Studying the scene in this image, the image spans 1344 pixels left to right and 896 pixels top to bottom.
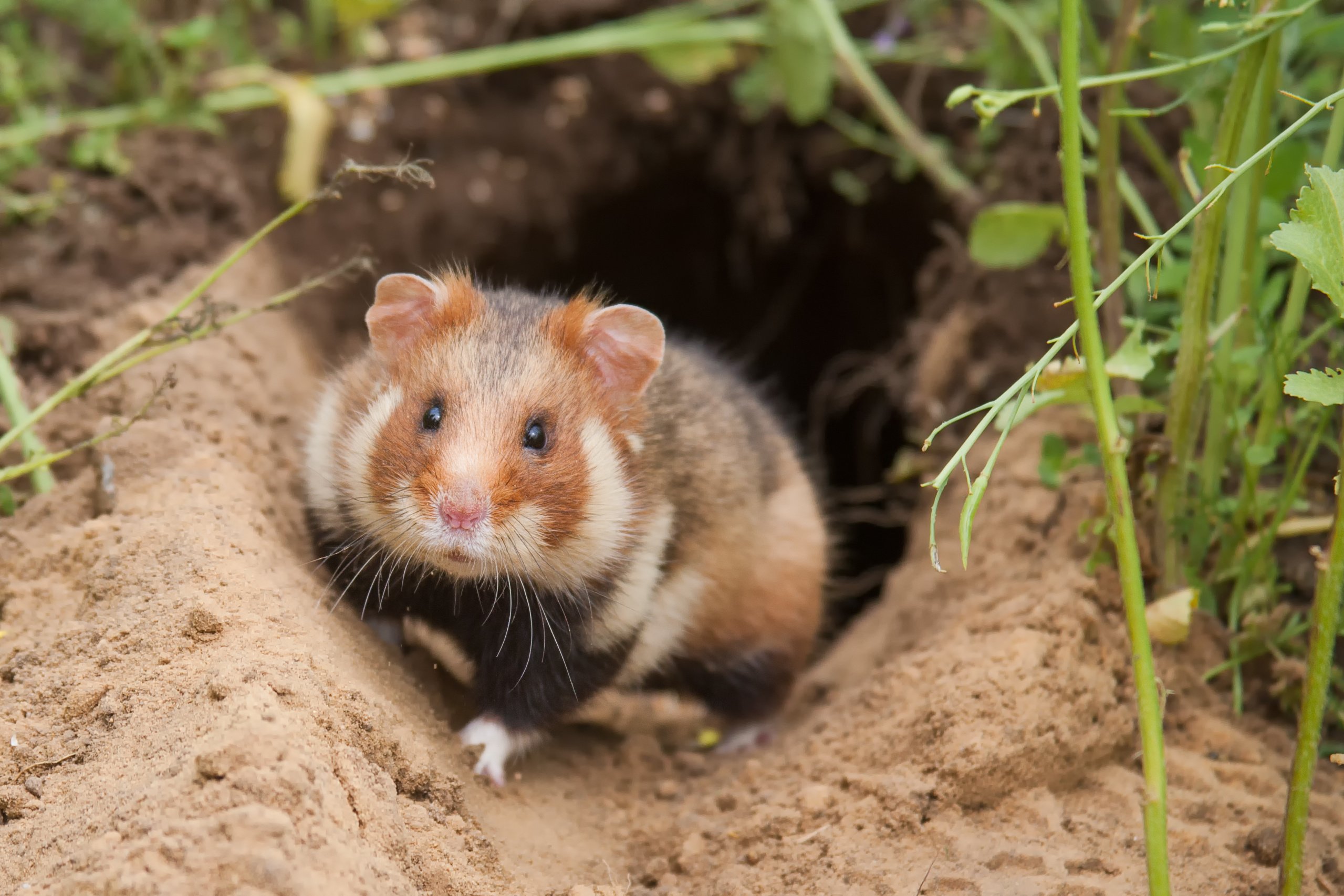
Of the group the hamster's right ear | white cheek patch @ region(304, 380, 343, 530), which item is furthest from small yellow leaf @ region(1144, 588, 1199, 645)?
white cheek patch @ region(304, 380, 343, 530)

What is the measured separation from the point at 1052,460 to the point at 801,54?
2.65 metres

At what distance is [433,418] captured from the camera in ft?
10.9

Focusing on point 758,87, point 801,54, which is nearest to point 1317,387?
point 801,54

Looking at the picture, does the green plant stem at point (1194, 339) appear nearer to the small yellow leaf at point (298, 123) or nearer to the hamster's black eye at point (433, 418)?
the hamster's black eye at point (433, 418)

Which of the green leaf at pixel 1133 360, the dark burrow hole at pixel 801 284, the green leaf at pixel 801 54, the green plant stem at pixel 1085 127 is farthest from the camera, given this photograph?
the dark burrow hole at pixel 801 284

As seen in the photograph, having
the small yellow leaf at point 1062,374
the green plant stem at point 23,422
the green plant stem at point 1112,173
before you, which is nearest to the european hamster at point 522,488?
the green plant stem at point 23,422

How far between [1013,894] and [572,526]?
1494 millimetres

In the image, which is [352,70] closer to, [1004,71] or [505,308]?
[505,308]

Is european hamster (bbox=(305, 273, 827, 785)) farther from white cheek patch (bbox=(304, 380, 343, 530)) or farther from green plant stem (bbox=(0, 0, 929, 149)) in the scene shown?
green plant stem (bbox=(0, 0, 929, 149))

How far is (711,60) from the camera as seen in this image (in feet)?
19.8

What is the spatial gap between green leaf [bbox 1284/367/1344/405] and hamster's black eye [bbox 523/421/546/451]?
1.90 metres

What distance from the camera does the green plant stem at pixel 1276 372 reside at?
3.58 m

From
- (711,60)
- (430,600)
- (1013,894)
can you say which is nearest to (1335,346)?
(1013,894)

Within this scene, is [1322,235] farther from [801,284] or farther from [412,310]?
[801,284]
